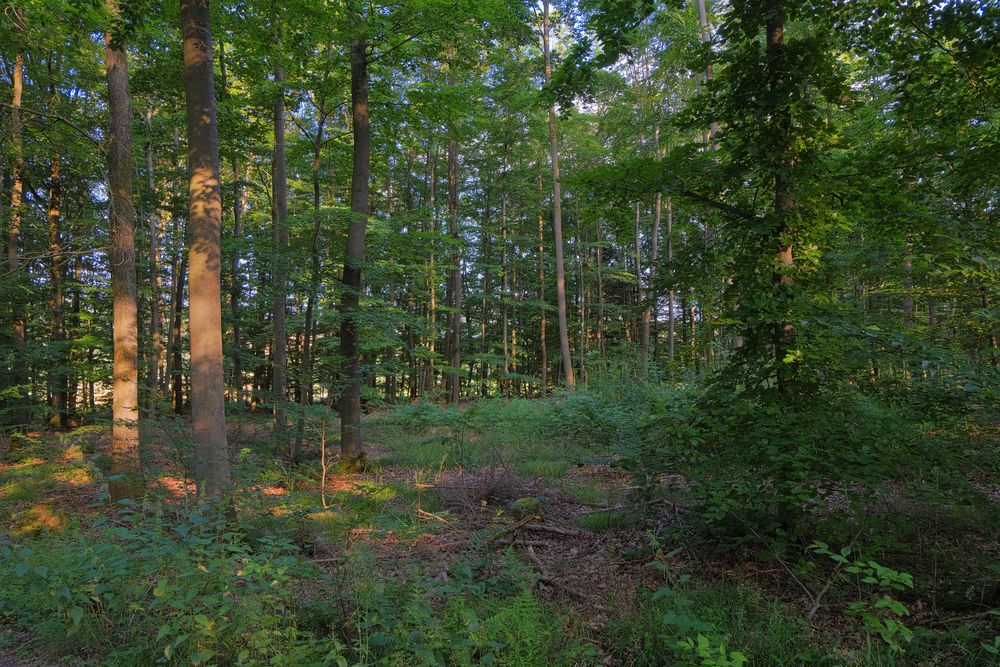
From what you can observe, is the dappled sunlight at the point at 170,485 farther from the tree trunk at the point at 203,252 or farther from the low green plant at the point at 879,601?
the low green plant at the point at 879,601

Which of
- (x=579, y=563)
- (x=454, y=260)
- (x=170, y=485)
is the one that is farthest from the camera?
(x=454, y=260)

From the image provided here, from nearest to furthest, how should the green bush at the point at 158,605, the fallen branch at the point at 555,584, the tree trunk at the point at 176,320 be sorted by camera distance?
the green bush at the point at 158,605 < the fallen branch at the point at 555,584 < the tree trunk at the point at 176,320

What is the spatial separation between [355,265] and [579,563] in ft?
21.7

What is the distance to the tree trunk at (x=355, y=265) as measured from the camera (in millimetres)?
8984

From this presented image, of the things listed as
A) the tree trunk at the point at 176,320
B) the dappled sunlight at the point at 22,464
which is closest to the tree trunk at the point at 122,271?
the dappled sunlight at the point at 22,464

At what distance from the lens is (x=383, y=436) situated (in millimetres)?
13492

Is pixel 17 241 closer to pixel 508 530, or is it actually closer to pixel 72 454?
pixel 72 454

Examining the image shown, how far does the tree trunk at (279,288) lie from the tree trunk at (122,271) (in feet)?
7.00

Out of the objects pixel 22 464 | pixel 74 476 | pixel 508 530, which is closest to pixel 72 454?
pixel 22 464

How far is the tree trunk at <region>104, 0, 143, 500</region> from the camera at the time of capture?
7.43m

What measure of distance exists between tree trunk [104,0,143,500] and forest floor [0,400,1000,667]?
39 centimetres

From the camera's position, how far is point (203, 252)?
523cm

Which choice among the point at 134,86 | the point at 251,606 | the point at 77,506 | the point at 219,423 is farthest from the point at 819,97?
the point at 134,86

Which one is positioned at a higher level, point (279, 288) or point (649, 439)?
point (279, 288)
